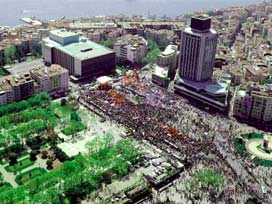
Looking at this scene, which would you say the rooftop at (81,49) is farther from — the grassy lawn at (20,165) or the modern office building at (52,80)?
the grassy lawn at (20,165)

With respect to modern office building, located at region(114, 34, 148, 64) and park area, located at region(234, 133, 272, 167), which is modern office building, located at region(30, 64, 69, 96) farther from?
park area, located at region(234, 133, 272, 167)

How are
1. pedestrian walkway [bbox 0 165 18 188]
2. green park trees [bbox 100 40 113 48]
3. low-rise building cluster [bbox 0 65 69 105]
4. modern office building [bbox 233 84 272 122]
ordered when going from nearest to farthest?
1. pedestrian walkway [bbox 0 165 18 188]
2. modern office building [bbox 233 84 272 122]
3. low-rise building cluster [bbox 0 65 69 105]
4. green park trees [bbox 100 40 113 48]

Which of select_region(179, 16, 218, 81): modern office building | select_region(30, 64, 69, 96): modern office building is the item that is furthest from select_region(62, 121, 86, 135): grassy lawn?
select_region(179, 16, 218, 81): modern office building

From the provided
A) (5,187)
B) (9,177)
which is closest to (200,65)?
(9,177)

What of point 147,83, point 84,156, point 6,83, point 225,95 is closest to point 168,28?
point 147,83

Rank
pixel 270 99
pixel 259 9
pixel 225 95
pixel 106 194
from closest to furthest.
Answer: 1. pixel 106 194
2. pixel 270 99
3. pixel 225 95
4. pixel 259 9

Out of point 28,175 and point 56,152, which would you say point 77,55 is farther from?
point 28,175

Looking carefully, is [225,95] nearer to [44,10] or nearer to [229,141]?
[229,141]
